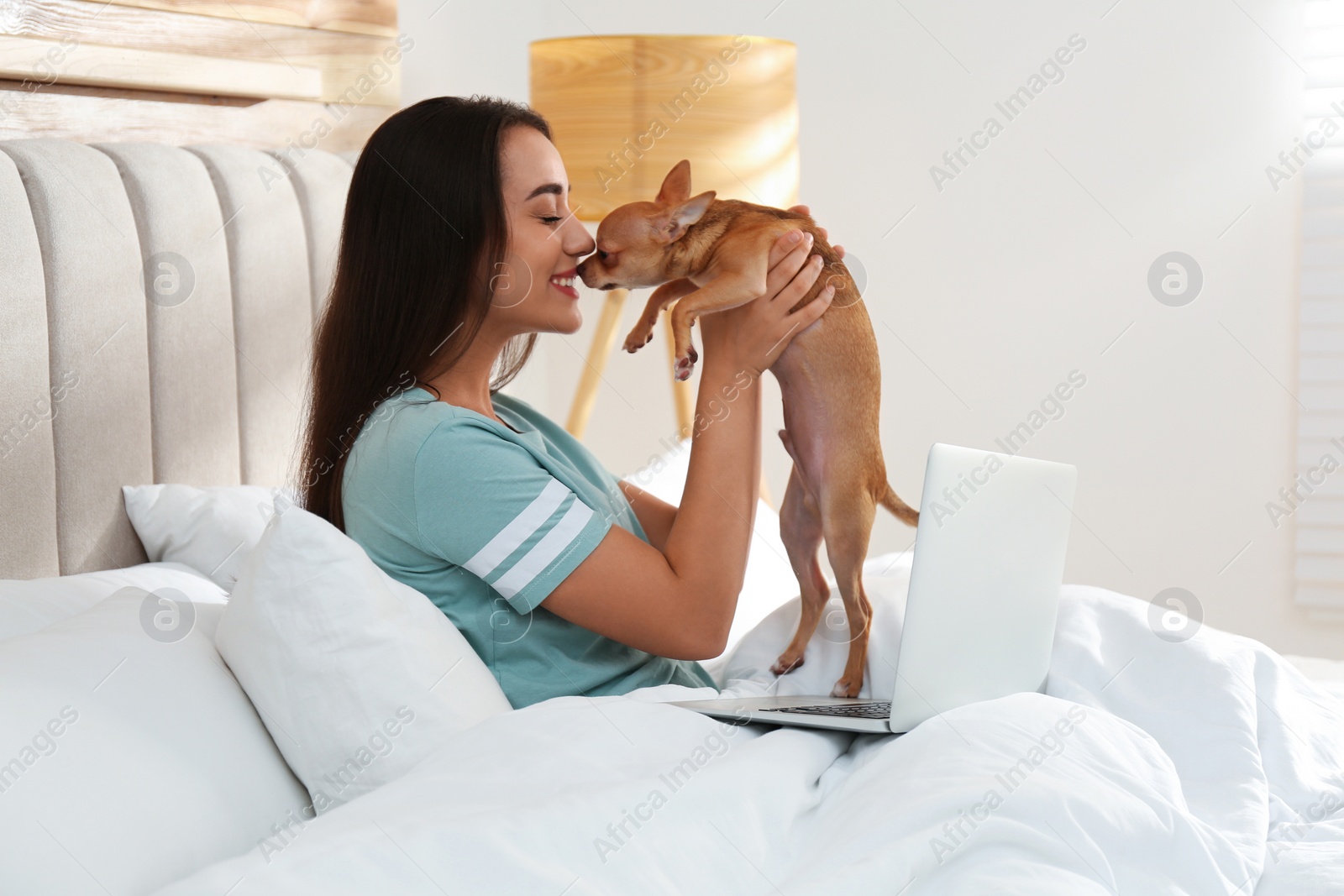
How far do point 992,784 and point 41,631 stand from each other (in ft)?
2.68

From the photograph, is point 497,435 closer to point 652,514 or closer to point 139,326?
point 652,514

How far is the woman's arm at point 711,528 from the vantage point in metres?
1.11

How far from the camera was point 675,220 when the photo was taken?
1.29 metres

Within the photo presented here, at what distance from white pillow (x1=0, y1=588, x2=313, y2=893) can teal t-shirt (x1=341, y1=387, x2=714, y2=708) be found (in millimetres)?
219

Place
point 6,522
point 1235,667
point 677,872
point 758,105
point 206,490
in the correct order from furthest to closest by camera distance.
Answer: point 758,105 → point 206,490 → point 6,522 → point 1235,667 → point 677,872

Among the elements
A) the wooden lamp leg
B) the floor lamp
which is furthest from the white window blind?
the wooden lamp leg

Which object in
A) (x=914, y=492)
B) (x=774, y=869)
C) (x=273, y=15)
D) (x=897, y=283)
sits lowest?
(x=914, y=492)

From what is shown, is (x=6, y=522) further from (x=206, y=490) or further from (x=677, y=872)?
(x=677, y=872)

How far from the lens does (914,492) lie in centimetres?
314

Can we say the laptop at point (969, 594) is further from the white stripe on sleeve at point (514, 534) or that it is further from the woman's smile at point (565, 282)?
the woman's smile at point (565, 282)

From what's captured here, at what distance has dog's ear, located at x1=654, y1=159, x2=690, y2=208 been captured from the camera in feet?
4.31

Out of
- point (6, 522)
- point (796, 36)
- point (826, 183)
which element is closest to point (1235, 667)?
point (6, 522)

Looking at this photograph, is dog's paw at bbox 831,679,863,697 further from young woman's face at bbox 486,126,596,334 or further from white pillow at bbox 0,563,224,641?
white pillow at bbox 0,563,224,641

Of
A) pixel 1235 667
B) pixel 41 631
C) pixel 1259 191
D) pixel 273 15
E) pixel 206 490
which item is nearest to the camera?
pixel 41 631
